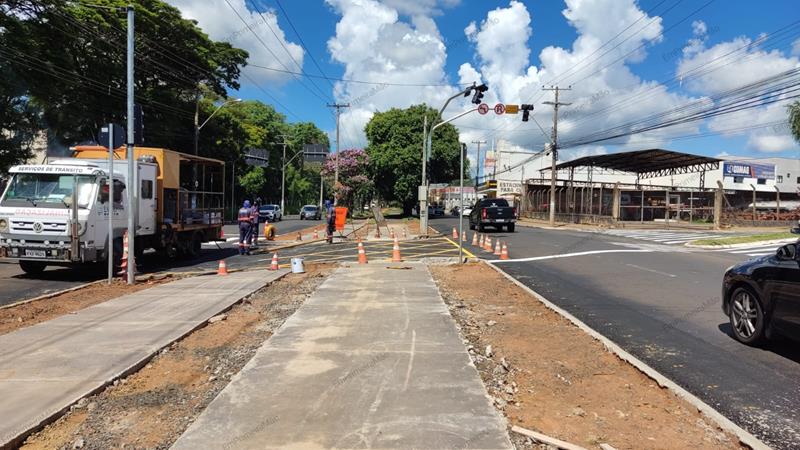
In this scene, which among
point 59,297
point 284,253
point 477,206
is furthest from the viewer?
point 477,206

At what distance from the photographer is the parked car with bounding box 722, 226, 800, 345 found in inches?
249

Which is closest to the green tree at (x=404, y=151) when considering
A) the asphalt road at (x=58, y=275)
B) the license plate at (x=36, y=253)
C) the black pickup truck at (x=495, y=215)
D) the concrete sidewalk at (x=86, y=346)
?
the black pickup truck at (x=495, y=215)

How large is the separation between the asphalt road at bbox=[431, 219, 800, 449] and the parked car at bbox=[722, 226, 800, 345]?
0.28 meters

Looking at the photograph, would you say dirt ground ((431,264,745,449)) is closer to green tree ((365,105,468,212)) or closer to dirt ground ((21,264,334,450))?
dirt ground ((21,264,334,450))

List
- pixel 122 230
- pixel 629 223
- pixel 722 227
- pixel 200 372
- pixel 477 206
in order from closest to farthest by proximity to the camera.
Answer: pixel 200 372 → pixel 122 230 → pixel 477 206 → pixel 722 227 → pixel 629 223

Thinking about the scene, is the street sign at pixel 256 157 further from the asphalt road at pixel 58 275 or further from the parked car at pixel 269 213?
the asphalt road at pixel 58 275

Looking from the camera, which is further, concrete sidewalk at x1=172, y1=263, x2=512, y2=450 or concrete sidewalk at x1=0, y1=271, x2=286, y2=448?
concrete sidewalk at x1=0, y1=271, x2=286, y2=448

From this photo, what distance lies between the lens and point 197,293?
10508mm

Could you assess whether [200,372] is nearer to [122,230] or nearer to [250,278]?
[250,278]

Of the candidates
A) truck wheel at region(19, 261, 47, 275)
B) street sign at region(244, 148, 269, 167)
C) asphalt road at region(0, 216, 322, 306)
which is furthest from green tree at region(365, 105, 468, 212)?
truck wheel at region(19, 261, 47, 275)

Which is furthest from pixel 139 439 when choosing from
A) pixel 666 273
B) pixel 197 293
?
pixel 666 273

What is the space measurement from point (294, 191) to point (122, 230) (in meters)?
73.4

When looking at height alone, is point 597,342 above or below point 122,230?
below

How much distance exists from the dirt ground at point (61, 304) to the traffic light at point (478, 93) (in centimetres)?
1526
